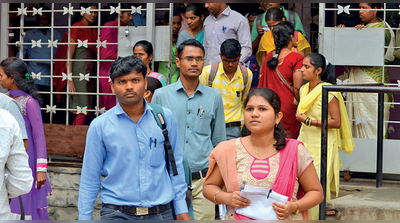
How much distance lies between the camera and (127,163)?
3.04m

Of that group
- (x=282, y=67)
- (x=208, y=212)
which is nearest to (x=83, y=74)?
(x=282, y=67)

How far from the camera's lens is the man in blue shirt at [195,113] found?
4086 mm

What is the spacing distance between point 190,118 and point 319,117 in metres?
1.58

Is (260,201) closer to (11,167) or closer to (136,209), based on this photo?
(136,209)

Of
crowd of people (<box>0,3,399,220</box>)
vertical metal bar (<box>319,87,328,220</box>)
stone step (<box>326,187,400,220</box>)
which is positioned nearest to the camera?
crowd of people (<box>0,3,399,220</box>)

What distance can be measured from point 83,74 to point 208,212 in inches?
135

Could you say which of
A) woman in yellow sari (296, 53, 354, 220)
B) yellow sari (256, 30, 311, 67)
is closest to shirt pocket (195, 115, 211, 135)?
woman in yellow sari (296, 53, 354, 220)

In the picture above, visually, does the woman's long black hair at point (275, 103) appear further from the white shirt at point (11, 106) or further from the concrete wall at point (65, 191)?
the concrete wall at point (65, 191)

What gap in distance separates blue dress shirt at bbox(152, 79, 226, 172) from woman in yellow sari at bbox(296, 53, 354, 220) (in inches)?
47.2

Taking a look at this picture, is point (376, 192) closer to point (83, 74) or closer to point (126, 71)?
point (126, 71)

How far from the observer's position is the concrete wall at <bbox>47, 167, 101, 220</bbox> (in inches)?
252

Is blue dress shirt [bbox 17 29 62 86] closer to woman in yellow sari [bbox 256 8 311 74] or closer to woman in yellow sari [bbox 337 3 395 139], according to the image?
woman in yellow sari [bbox 256 8 311 74]

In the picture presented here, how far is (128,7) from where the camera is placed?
6.43 m

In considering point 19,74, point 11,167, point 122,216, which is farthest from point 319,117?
point 11,167
